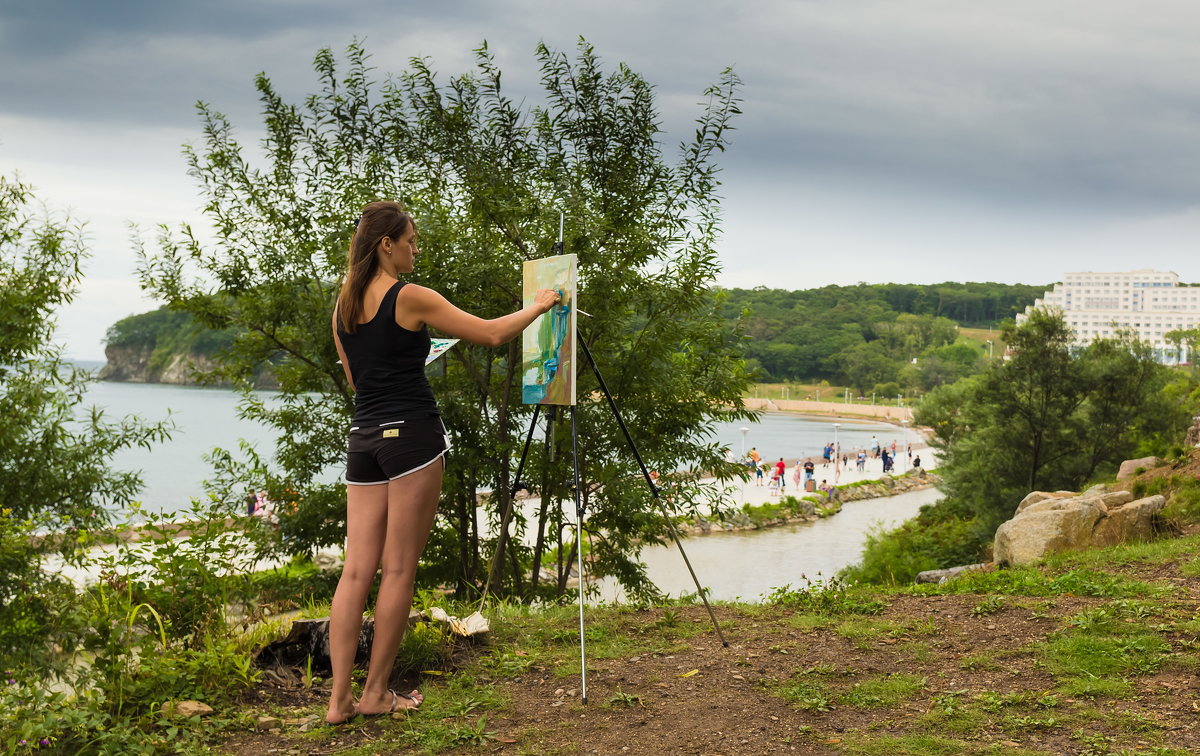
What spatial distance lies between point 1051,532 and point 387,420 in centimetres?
769

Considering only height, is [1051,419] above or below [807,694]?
above

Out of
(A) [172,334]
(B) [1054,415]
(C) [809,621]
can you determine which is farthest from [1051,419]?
(A) [172,334]

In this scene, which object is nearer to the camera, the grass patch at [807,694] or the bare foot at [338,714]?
the bare foot at [338,714]

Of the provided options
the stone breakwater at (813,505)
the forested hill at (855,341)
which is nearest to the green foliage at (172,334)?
the stone breakwater at (813,505)

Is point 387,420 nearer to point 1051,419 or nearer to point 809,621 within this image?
point 809,621

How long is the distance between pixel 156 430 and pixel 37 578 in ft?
7.82

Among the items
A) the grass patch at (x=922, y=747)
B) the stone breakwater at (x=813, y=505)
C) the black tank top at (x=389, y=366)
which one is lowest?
the stone breakwater at (x=813, y=505)

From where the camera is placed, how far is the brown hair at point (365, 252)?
382cm

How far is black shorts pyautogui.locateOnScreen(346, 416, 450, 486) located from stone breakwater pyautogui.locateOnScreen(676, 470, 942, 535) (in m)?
24.7

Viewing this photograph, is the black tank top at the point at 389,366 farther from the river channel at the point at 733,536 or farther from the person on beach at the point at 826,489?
Answer: the person on beach at the point at 826,489

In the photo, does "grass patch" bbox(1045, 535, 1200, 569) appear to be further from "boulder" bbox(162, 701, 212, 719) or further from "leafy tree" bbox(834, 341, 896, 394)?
"leafy tree" bbox(834, 341, 896, 394)

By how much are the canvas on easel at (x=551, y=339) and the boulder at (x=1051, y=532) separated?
588 centimetres

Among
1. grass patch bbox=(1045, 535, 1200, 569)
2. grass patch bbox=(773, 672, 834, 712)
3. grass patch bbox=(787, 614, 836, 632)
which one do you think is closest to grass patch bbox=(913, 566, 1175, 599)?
grass patch bbox=(1045, 535, 1200, 569)

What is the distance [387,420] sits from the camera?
3.79m
